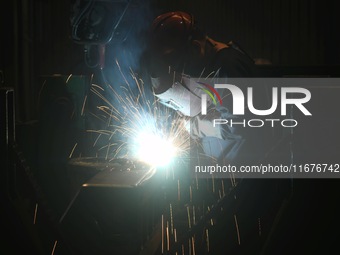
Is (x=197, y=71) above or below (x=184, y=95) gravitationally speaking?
above

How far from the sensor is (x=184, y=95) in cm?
299

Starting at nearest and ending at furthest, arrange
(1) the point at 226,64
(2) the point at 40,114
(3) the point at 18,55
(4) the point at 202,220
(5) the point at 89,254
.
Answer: (4) the point at 202,220, (5) the point at 89,254, (1) the point at 226,64, (2) the point at 40,114, (3) the point at 18,55

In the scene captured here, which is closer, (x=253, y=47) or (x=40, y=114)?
(x=40, y=114)

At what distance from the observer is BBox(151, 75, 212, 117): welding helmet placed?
2.91 meters

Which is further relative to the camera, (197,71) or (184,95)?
(184,95)

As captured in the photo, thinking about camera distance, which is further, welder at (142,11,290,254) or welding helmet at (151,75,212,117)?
welding helmet at (151,75,212,117)

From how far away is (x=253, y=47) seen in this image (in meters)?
6.22

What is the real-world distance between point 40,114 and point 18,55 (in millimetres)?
1059

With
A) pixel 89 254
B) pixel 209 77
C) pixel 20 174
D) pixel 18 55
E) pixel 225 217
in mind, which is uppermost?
pixel 18 55

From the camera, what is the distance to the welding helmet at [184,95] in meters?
2.91

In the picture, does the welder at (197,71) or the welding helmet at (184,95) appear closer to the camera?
the welder at (197,71)

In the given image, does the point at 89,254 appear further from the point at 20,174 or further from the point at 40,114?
the point at 40,114

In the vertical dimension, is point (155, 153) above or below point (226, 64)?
below

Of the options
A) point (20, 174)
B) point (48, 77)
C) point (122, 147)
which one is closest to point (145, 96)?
point (122, 147)
